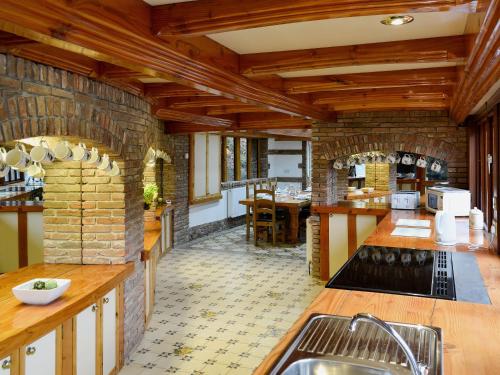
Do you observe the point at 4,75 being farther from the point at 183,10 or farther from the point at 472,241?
the point at 472,241

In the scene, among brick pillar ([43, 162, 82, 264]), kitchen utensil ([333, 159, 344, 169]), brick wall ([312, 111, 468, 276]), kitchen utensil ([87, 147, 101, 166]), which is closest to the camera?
kitchen utensil ([87, 147, 101, 166])

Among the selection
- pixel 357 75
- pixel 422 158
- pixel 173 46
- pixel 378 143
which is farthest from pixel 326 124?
pixel 173 46

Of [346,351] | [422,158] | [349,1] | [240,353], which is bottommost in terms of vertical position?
[240,353]

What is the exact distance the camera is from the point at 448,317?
2.32m

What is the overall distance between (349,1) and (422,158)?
5.63 metres

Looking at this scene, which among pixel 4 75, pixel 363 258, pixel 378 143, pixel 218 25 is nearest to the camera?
pixel 218 25

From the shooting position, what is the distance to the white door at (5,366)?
2444 mm

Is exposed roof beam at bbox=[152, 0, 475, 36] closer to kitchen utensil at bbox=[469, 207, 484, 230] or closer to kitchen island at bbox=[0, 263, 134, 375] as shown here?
kitchen island at bbox=[0, 263, 134, 375]

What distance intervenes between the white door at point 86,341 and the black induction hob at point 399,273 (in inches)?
68.2

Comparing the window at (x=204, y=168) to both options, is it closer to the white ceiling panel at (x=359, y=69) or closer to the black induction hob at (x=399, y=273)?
the white ceiling panel at (x=359, y=69)

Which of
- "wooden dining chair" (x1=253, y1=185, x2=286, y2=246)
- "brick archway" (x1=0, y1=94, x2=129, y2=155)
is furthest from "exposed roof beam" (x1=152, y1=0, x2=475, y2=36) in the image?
"wooden dining chair" (x1=253, y1=185, x2=286, y2=246)

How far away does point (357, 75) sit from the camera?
4.14m

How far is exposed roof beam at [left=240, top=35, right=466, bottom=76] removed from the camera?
2.97 metres

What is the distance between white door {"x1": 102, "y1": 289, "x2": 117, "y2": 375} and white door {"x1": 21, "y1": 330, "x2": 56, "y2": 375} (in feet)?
2.43
